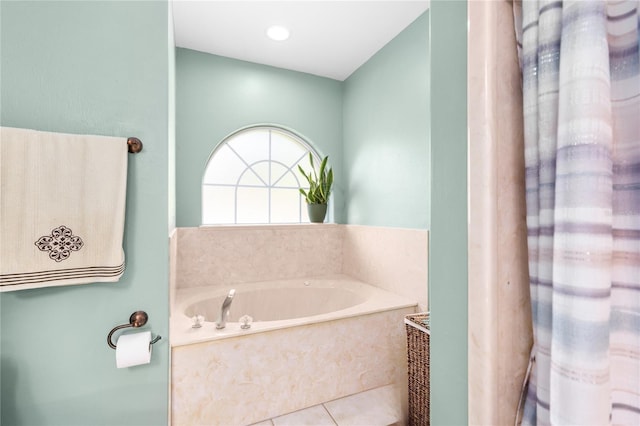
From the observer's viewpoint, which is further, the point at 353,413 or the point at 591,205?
the point at 353,413

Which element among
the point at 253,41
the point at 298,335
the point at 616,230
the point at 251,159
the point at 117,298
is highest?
the point at 253,41

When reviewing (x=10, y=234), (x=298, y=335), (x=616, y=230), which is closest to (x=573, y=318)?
(x=616, y=230)

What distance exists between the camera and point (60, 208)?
1.05m

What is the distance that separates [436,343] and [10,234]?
1.33m

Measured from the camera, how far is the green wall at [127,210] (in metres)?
1.08

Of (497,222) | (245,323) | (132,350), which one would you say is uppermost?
(497,222)

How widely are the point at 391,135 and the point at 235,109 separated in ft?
4.76

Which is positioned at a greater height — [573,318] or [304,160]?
[304,160]

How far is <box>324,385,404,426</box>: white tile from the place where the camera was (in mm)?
1708

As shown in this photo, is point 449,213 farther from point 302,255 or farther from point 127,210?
point 302,255

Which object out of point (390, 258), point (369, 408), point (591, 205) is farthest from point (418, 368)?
point (591, 205)

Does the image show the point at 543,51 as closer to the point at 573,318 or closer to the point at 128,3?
the point at 573,318

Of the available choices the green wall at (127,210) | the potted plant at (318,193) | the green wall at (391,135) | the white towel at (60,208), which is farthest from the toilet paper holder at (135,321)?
the potted plant at (318,193)

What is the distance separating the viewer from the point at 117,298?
1.20 m
